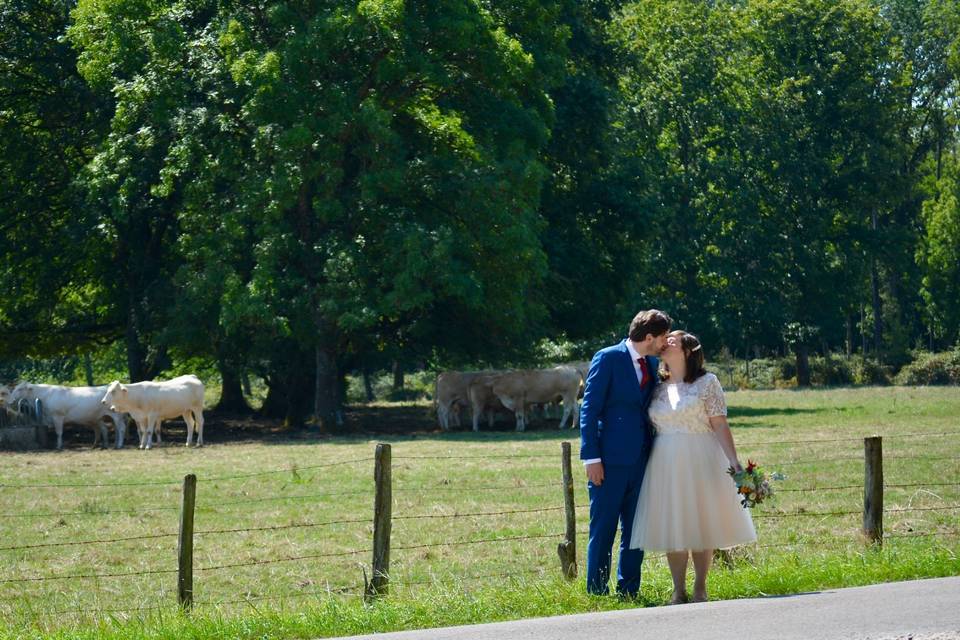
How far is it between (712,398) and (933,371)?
49.2m

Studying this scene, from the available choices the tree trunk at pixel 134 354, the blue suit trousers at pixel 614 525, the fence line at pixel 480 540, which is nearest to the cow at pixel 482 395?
the tree trunk at pixel 134 354

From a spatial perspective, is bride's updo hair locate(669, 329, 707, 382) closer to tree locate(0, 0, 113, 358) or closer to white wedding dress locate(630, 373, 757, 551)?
white wedding dress locate(630, 373, 757, 551)

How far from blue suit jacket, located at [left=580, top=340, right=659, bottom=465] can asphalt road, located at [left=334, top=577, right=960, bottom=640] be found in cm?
116

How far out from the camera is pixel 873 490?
11.6 m

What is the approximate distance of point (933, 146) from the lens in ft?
237

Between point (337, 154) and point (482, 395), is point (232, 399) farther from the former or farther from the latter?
point (337, 154)

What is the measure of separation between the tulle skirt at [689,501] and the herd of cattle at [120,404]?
2334 cm

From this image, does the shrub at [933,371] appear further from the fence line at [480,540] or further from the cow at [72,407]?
the fence line at [480,540]

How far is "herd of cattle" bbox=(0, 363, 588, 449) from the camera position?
32.5 m

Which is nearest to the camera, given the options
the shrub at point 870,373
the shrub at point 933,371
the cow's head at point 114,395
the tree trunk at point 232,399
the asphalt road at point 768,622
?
the asphalt road at point 768,622

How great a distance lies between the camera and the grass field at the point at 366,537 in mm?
9859

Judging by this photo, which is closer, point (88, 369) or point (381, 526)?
point (381, 526)

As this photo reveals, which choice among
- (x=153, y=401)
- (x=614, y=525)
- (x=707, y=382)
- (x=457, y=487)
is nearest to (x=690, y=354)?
(x=707, y=382)

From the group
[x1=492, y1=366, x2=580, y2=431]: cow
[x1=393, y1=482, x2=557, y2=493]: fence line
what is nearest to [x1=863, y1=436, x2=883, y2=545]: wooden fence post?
[x1=393, y1=482, x2=557, y2=493]: fence line
